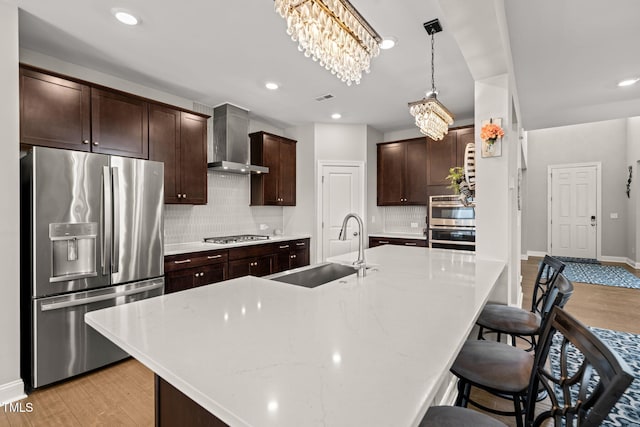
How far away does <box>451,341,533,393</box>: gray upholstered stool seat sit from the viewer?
1.31m

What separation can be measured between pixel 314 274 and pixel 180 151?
242 centimetres

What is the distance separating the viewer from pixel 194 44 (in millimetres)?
2725

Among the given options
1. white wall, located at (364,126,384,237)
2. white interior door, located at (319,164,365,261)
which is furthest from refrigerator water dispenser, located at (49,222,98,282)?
white wall, located at (364,126,384,237)

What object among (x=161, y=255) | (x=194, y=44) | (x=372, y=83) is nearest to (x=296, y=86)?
(x=372, y=83)

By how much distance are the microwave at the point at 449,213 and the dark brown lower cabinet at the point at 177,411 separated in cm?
422

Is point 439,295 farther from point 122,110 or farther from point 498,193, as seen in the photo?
point 122,110

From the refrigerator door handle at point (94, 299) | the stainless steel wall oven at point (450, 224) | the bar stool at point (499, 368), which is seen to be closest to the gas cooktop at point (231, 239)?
the refrigerator door handle at point (94, 299)

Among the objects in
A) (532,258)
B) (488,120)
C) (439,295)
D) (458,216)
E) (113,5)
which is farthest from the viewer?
(532,258)

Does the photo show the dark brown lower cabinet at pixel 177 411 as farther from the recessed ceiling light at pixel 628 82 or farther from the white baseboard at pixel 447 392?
the recessed ceiling light at pixel 628 82

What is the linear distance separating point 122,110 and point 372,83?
2653 millimetres

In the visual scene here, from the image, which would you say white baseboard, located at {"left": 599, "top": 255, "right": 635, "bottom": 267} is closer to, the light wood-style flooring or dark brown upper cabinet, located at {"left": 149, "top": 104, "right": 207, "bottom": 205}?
the light wood-style flooring

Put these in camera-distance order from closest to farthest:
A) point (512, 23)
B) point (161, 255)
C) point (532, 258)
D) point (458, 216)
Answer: point (512, 23), point (161, 255), point (458, 216), point (532, 258)

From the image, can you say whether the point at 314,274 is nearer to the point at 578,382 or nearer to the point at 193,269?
the point at 578,382

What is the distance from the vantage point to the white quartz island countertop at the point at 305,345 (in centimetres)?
67
